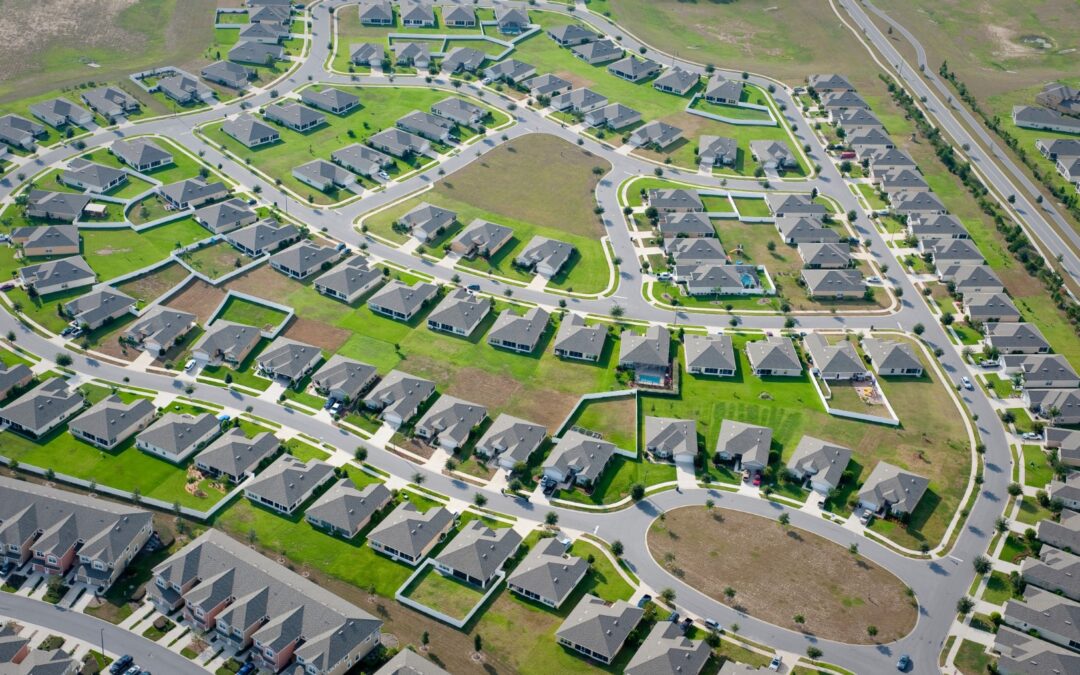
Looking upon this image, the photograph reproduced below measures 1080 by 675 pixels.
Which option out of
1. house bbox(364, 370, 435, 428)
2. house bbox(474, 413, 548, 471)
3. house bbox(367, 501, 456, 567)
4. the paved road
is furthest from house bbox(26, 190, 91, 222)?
house bbox(367, 501, 456, 567)

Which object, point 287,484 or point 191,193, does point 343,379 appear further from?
point 191,193

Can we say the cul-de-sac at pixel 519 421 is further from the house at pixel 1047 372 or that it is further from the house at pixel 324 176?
the house at pixel 324 176

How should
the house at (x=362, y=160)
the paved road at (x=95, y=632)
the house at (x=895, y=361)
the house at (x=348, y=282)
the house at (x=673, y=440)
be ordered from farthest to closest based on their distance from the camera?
1. the house at (x=362, y=160)
2. the house at (x=348, y=282)
3. the house at (x=895, y=361)
4. the house at (x=673, y=440)
5. the paved road at (x=95, y=632)

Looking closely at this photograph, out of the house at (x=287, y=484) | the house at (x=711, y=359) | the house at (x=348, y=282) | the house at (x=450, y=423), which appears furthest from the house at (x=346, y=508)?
the house at (x=711, y=359)

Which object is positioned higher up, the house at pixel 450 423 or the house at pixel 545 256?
the house at pixel 545 256

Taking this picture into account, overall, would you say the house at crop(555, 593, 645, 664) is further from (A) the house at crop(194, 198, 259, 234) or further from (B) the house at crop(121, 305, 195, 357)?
(A) the house at crop(194, 198, 259, 234)

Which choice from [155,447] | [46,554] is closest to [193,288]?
[155,447]
